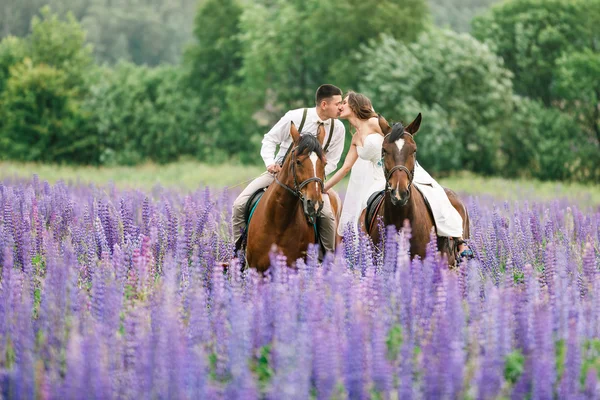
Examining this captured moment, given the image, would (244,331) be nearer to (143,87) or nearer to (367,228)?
(367,228)

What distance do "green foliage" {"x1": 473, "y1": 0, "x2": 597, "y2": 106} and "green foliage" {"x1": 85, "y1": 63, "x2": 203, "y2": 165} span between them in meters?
23.7

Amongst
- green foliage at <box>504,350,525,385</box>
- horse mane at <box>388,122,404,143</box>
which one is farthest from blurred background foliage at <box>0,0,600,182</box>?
green foliage at <box>504,350,525,385</box>

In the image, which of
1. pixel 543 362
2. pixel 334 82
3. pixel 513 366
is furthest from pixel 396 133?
pixel 334 82

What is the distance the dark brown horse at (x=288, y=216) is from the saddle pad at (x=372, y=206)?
913 mm

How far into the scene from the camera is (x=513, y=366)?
346 cm

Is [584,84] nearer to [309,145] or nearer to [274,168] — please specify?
[274,168]

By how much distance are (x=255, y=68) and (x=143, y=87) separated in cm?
1647

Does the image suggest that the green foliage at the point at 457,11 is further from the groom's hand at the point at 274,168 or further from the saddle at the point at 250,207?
the groom's hand at the point at 274,168

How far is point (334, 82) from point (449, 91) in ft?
21.9

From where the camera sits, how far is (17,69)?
55.8 metres

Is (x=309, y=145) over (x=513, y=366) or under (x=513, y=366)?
over

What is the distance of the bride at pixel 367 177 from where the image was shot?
25.9ft

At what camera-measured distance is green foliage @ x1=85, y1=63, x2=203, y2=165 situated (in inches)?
2208

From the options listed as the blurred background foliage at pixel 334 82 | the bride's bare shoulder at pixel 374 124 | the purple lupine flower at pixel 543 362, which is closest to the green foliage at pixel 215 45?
the blurred background foliage at pixel 334 82
